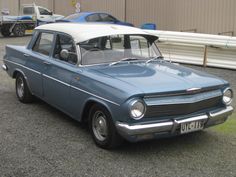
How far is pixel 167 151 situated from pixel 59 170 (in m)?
1.42

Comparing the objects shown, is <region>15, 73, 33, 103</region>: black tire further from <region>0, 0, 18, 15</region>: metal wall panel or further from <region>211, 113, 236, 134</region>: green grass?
<region>0, 0, 18, 15</region>: metal wall panel

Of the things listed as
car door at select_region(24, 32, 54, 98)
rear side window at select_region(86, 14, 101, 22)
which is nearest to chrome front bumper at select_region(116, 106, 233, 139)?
car door at select_region(24, 32, 54, 98)

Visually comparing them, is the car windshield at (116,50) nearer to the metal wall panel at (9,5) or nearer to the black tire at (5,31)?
the black tire at (5,31)

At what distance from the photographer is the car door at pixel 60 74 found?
18.6ft

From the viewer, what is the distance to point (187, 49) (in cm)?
1225

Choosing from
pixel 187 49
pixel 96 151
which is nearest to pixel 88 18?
pixel 187 49

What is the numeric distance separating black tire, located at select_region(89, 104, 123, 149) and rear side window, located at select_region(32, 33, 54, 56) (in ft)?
5.69

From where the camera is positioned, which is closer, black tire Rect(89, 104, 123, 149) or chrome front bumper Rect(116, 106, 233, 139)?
chrome front bumper Rect(116, 106, 233, 139)

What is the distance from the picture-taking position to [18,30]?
24188mm

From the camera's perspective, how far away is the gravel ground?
4398 millimetres

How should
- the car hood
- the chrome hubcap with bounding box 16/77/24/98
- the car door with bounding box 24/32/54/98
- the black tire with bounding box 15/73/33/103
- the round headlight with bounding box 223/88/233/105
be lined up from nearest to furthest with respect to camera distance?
the car hood → the round headlight with bounding box 223/88/233/105 → the car door with bounding box 24/32/54/98 → the black tire with bounding box 15/73/33/103 → the chrome hubcap with bounding box 16/77/24/98

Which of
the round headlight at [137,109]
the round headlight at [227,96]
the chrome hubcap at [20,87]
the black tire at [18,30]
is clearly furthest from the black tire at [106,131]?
the black tire at [18,30]

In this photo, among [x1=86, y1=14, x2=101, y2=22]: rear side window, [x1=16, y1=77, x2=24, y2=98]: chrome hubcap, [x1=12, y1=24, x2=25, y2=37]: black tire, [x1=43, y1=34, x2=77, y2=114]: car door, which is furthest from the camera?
[x1=12, y1=24, x2=25, y2=37]: black tire

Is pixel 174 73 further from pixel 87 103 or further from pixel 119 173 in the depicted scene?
pixel 119 173
